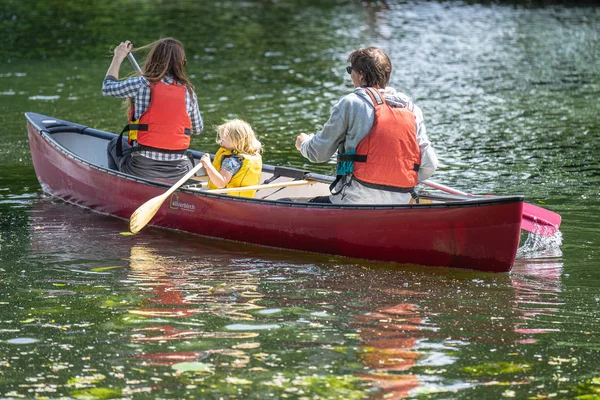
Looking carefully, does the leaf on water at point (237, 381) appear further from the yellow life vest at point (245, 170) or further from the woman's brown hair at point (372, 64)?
the yellow life vest at point (245, 170)

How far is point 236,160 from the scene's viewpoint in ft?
26.8

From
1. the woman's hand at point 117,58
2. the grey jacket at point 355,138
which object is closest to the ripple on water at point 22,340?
the grey jacket at point 355,138

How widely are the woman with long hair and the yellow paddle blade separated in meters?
0.67

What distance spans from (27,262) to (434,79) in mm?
10908

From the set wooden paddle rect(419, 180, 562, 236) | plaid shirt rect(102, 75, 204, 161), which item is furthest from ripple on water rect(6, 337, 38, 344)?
wooden paddle rect(419, 180, 562, 236)

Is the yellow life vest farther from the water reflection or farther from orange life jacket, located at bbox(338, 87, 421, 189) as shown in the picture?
orange life jacket, located at bbox(338, 87, 421, 189)

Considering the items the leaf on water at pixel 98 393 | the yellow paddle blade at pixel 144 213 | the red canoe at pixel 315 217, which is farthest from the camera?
the yellow paddle blade at pixel 144 213

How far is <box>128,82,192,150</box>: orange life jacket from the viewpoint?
838 centimetres

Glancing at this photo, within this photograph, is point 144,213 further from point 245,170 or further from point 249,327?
point 249,327

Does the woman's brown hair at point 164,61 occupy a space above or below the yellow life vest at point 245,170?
above

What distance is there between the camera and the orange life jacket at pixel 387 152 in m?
7.06

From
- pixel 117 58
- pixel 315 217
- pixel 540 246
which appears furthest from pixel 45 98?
pixel 540 246

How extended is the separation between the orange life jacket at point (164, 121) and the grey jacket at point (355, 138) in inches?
60.1

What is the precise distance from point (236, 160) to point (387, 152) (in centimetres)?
149
